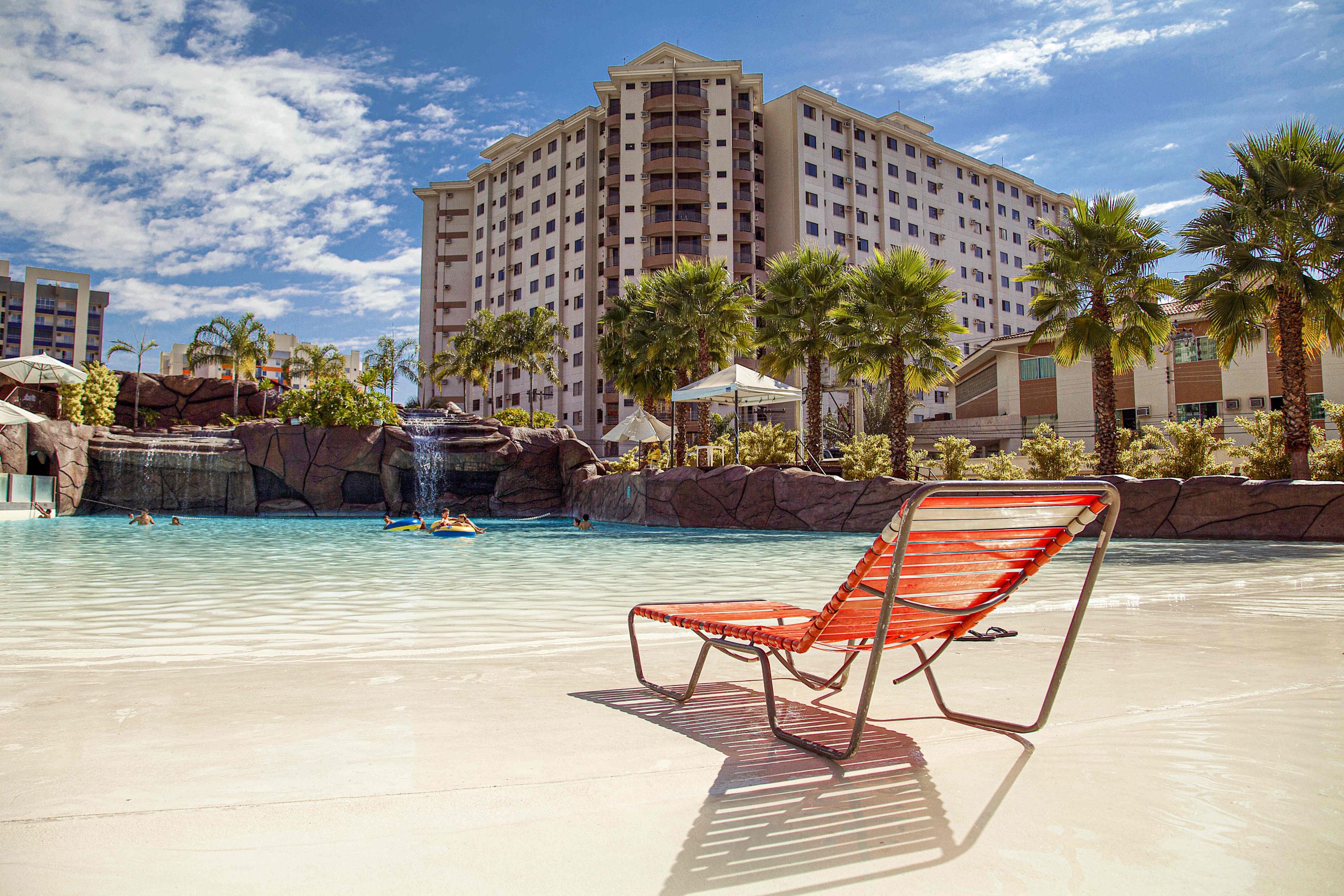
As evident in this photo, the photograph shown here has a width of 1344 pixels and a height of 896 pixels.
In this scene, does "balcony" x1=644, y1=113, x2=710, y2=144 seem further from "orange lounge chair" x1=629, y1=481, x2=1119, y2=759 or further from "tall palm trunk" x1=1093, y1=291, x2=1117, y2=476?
"orange lounge chair" x1=629, y1=481, x2=1119, y2=759

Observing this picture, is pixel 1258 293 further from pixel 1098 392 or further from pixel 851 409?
pixel 851 409

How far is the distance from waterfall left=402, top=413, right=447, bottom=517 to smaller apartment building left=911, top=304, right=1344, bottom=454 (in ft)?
74.3

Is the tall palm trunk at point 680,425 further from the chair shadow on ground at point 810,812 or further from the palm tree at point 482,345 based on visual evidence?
the palm tree at point 482,345

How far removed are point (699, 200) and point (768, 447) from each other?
37.7 metres

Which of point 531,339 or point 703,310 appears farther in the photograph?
point 531,339

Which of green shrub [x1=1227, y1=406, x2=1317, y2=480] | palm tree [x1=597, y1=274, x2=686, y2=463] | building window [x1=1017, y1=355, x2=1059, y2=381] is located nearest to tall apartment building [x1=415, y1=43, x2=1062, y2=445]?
building window [x1=1017, y1=355, x2=1059, y2=381]

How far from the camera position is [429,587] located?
791 centimetres

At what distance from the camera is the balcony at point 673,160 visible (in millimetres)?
57250

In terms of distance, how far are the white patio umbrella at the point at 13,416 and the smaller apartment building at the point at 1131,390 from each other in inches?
1334

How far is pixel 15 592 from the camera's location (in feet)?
24.1

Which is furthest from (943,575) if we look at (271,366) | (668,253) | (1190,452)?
(271,366)

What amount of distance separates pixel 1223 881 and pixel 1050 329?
1945 centimetres

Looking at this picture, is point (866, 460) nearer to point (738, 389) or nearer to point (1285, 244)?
point (738, 389)

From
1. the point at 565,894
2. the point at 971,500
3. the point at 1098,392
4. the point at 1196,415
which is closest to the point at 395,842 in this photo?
the point at 565,894
